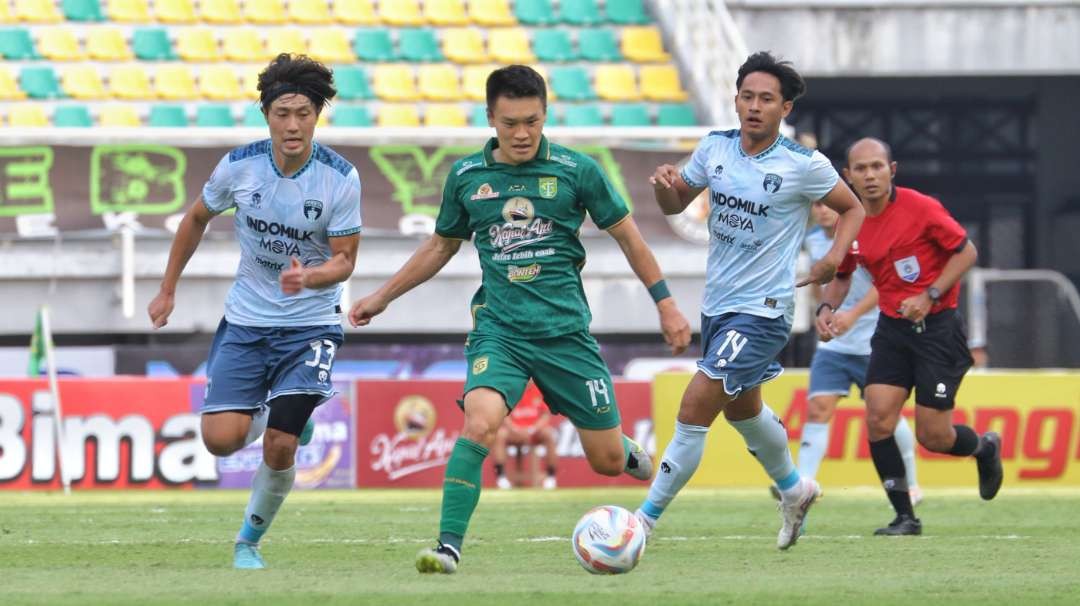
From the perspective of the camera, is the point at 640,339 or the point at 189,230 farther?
the point at 640,339

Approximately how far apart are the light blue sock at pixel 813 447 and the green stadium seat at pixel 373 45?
33.4ft

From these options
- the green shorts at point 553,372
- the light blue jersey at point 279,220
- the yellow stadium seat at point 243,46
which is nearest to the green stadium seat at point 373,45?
the yellow stadium seat at point 243,46

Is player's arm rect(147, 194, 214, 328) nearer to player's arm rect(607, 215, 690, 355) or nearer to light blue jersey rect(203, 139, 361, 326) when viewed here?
light blue jersey rect(203, 139, 361, 326)

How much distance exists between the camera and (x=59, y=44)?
20.8 m

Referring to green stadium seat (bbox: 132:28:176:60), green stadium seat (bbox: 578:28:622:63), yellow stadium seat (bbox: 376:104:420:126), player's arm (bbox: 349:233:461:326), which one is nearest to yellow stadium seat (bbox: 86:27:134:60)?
green stadium seat (bbox: 132:28:176:60)

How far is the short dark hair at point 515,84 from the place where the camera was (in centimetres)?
770

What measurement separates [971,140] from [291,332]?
64.9 ft

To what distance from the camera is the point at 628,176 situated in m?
18.6

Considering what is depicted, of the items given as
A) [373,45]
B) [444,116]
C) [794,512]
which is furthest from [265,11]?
[794,512]

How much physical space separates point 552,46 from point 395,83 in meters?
1.95

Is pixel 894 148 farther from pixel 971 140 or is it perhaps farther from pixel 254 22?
pixel 254 22

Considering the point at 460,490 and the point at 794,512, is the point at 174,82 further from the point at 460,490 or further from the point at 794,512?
the point at 460,490

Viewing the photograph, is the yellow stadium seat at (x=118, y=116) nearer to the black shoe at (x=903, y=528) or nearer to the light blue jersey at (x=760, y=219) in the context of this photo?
the black shoe at (x=903, y=528)

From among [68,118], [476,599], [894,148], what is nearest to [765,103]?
[476,599]
